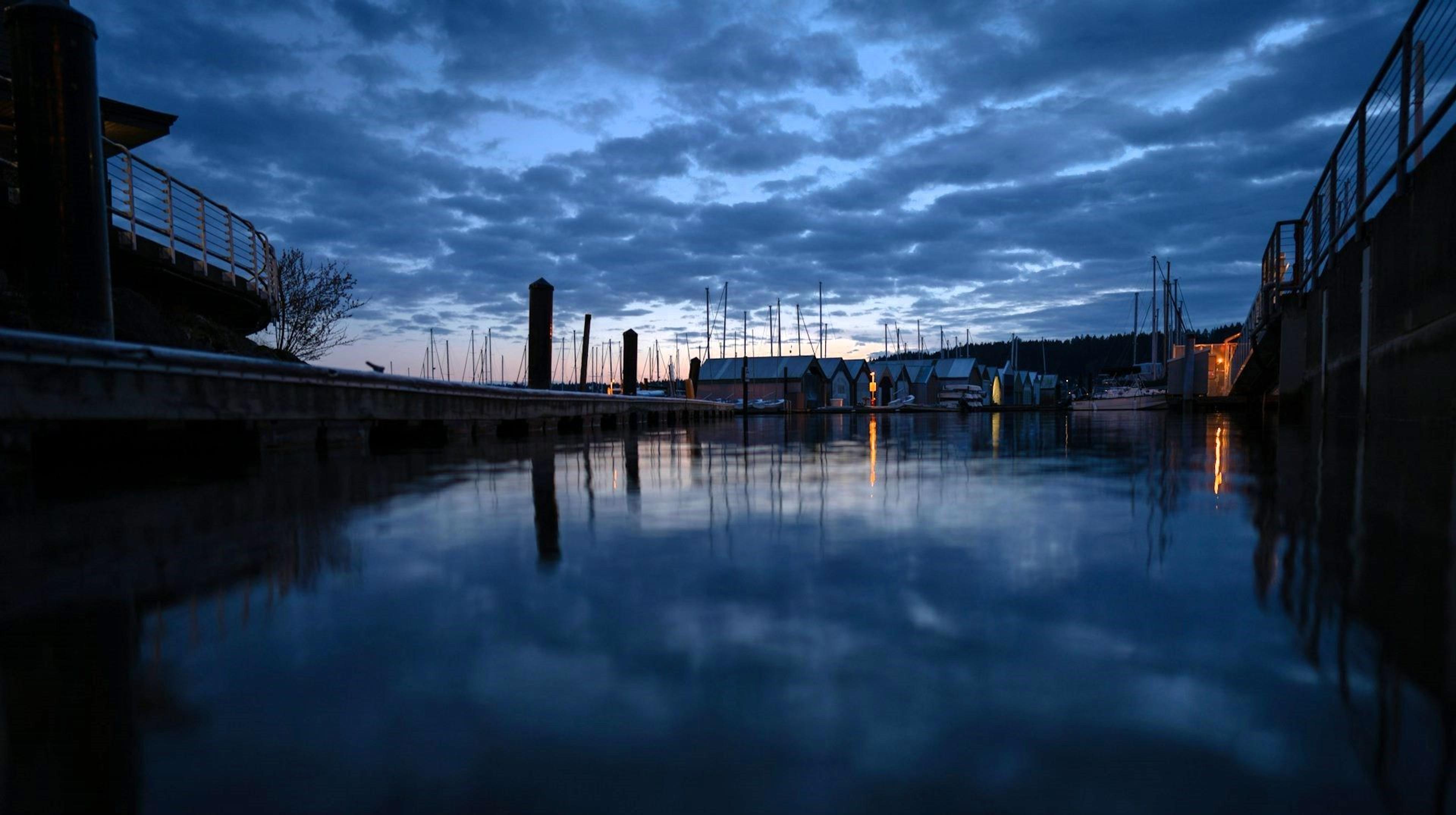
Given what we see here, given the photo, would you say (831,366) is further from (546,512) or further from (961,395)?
(546,512)

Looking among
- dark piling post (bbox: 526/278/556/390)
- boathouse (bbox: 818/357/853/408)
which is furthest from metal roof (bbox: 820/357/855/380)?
dark piling post (bbox: 526/278/556/390)

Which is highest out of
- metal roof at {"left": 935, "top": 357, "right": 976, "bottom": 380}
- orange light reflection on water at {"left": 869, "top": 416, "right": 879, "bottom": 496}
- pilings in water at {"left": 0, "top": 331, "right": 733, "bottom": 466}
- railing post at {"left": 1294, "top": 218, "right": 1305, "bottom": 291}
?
railing post at {"left": 1294, "top": 218, "right": 1305, "bottom": 291}

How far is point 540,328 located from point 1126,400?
140 ft

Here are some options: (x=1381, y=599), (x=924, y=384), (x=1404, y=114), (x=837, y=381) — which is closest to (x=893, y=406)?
(x=837, y=381)

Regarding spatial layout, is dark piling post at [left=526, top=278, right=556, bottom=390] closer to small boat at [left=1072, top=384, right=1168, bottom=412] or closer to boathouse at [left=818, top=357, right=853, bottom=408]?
small boat at [left=1072, top=384, right=1168, bottom=412]

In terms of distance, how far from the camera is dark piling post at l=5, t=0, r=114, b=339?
25.8 ft

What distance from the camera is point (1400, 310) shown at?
980 cm

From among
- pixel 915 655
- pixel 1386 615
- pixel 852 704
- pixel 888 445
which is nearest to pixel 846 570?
pixel 915 655

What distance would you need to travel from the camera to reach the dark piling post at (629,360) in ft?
105

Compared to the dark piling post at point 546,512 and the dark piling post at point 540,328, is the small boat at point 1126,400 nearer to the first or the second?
the dark piling post at point 540,328

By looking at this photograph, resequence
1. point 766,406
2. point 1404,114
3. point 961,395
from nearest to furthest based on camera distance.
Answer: point 1404,114
point 766,406
point 961,395

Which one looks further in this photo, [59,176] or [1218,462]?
[59,176]

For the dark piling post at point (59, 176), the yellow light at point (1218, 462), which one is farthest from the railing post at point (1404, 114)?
the dark piling post at point (59, 176)

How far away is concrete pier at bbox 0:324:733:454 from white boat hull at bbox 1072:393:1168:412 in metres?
41.8
